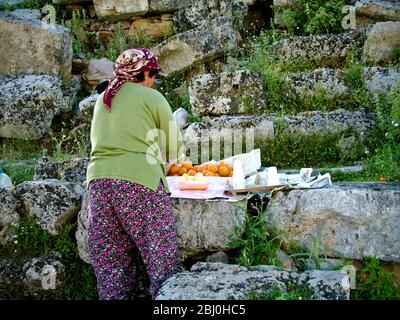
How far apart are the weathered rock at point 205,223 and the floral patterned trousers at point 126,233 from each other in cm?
46

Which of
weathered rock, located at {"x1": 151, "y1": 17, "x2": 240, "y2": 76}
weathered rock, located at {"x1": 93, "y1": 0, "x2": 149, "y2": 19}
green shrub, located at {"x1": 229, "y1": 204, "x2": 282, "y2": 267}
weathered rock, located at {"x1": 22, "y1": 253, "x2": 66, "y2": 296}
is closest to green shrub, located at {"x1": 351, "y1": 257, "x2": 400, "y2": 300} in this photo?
green shrub, located at {"x1": 229, "y1": 204, "x2": 282, "y2": 267}

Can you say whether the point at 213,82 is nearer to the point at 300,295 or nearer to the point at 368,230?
the point at 368,230

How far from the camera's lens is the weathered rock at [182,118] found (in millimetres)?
7406

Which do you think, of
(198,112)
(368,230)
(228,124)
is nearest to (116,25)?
(198,112)

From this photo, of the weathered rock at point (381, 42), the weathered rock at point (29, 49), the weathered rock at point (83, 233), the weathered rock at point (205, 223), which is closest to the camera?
the weathered rock at point (205, 223)

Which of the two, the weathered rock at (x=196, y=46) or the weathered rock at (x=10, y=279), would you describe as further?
the weathered rock at (x=196, y=46)

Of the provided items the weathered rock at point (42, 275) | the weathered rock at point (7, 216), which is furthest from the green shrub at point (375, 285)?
the weathered rock at point (7, 216)

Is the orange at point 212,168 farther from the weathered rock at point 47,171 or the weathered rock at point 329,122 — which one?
the weathered rock at point 47,171

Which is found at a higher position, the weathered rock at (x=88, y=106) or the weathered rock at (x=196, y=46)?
the weathered rock at (x=196, y=46)

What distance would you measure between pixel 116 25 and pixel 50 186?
5.23 metres

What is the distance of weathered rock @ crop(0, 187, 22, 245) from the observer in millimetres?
5703

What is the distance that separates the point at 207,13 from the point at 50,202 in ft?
16.6

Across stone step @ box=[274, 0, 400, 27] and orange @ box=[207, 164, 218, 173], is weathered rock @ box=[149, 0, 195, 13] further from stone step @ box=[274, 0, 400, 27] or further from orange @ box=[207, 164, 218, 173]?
orange @ box=[207, 164, 218, 173]

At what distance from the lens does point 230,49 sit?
29.8 feet
